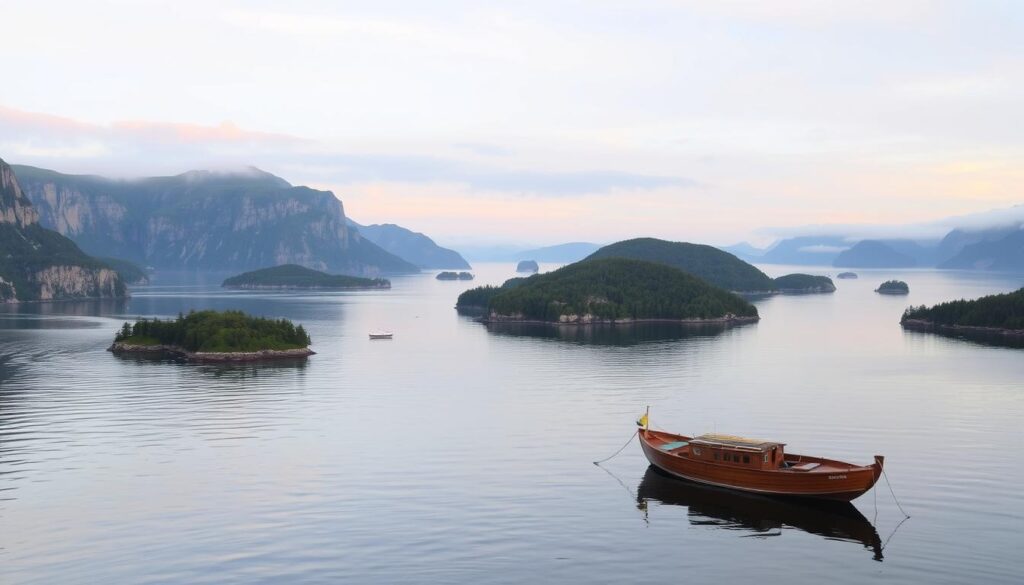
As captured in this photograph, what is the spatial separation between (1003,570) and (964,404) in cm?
8026

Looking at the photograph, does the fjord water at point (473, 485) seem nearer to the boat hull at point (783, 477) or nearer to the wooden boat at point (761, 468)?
the boat hull at point (783, 477)

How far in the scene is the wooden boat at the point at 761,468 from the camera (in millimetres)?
76125

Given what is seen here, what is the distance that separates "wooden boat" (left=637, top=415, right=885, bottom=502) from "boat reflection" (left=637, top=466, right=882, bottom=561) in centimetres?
105

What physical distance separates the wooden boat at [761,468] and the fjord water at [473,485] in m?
2.05

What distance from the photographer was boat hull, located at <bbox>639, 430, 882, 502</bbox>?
249 ft

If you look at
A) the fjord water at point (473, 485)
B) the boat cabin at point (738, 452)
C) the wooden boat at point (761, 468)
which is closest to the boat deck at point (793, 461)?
the wooden boat at point (761, 468)

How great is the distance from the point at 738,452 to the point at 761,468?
2504mm

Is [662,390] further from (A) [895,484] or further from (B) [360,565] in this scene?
(B) [360,565]

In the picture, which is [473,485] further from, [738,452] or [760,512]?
[760,512]

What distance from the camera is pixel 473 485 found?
82938 millimetres

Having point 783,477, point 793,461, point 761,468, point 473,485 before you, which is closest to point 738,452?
point 761,468

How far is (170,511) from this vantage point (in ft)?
244

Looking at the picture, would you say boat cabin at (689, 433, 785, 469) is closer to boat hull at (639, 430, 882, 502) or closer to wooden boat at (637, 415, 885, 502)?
wooden boat at (637, 415, 885, 502)

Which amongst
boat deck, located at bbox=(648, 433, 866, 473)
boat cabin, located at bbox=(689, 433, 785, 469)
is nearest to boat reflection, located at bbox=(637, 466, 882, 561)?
boat cabin, located at bbox=(689, 433, 785, 469)
